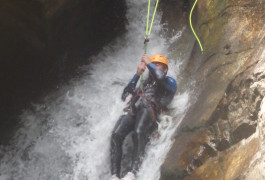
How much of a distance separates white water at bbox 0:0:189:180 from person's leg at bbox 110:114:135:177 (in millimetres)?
410

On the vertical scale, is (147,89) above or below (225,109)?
above

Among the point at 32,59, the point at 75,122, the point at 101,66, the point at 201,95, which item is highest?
the point at 32,59

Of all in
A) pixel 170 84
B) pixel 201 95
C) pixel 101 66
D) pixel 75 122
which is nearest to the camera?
pixel 201 95

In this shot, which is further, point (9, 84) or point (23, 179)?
point (9, 84)

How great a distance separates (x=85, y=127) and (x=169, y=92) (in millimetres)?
1882

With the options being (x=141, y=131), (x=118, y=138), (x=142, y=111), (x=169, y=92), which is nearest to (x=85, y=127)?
(x=118, y=138)

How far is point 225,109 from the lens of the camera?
451 cm

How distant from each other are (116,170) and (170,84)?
6.05 feet

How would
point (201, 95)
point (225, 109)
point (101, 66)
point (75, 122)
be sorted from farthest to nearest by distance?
point (101, 66), point (75, 122), point (201, 95), point (225, 109)

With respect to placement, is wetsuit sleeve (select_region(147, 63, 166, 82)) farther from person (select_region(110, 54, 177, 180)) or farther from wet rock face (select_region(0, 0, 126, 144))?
wet rock face (select_region(0, 0, 126, 144))

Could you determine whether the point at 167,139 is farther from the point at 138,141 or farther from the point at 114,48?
the point at 114,48

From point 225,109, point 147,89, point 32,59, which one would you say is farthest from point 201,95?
point 32,59

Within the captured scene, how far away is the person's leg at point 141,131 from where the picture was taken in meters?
5.55

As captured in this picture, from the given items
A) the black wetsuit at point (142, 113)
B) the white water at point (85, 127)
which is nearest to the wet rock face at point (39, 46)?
the white water at point (85, 127)
